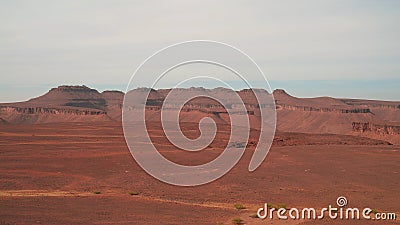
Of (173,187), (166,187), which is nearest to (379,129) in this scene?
(173,187)

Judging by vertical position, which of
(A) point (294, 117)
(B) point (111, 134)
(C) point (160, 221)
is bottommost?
(C) point (160, 221)

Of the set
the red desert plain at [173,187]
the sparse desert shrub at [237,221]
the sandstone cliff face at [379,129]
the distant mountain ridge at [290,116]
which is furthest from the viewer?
the distant mountain ridge at [290,116]

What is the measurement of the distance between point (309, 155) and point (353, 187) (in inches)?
917

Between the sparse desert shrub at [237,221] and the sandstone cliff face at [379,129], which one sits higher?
the sandstone cliff face at [379,129]

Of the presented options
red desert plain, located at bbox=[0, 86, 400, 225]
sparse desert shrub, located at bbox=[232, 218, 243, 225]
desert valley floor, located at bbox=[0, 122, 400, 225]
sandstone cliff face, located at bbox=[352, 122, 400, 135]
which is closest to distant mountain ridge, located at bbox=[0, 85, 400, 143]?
sandstone cliff face, located at bbox=[352, 122, 400, 135]

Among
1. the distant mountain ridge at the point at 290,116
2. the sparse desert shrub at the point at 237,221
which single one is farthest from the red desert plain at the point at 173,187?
the distant mountain ridge at the point at 290,116

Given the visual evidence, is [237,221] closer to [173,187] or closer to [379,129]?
[173,187]

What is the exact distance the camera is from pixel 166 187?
33000 millimetres

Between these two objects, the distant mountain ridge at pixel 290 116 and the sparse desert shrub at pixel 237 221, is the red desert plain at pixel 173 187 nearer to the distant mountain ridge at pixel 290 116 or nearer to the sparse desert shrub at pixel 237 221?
the sparse desert shrub at pixel 237 221

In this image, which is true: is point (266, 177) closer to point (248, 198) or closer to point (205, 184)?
point (205, 184)

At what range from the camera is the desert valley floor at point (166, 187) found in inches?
847

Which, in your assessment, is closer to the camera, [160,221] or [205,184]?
[160,221]

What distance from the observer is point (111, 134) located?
87.1 meters

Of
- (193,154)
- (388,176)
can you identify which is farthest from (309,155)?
(388,176)
